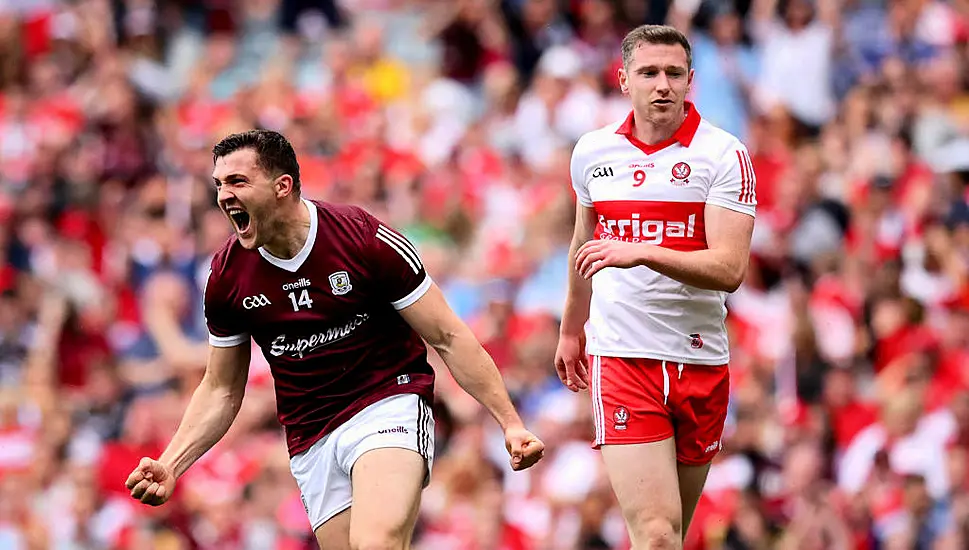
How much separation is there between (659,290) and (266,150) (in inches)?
77.0

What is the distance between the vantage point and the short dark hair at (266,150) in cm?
853

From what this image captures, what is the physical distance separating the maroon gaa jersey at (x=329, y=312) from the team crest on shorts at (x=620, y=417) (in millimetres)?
939

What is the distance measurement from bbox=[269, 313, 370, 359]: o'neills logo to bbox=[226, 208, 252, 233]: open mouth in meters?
0.57

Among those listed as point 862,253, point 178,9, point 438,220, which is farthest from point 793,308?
point 178,9

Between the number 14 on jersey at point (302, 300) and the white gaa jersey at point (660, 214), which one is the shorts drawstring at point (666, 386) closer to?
the white gaa jersey at point (660, 214)

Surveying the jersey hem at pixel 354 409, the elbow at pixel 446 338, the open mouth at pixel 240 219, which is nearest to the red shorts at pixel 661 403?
the elbow at pixel 446 338

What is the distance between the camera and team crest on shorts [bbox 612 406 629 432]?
8633 mm

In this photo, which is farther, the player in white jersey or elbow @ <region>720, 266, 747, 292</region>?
the player in white jersey

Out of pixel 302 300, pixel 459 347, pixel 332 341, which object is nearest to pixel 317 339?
pixel 332 341

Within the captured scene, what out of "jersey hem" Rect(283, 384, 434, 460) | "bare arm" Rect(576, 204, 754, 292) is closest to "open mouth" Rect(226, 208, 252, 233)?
"jersey hem" Rect(283, 384, 434, 460)

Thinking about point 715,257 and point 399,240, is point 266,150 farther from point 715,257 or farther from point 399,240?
point 715,257

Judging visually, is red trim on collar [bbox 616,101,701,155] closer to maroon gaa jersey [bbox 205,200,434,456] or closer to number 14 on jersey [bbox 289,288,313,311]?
maroon gaa jersey [bbox 205,200,434,456]

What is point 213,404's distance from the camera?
903 cm

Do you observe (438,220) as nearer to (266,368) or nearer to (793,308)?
(266,368)
